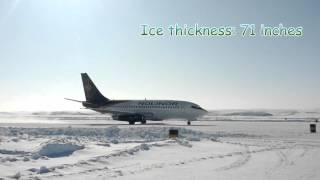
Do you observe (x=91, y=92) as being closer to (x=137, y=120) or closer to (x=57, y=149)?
(x=137, y=120)

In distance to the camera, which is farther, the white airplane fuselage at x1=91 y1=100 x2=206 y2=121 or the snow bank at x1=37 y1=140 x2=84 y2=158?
the white airplane fuselage at x1=91 y1=100 x2=206 y2=121

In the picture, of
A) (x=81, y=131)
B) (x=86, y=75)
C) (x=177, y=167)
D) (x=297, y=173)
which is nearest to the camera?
(x=297, y=173)

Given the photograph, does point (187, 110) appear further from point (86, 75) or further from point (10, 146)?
point (10, 146)

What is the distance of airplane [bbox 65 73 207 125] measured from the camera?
5541 cm

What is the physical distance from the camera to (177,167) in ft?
41.7

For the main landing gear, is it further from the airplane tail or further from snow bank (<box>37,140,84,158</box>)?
snow bank (<box>37,140,84,158</box>)

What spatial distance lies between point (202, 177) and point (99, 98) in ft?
161

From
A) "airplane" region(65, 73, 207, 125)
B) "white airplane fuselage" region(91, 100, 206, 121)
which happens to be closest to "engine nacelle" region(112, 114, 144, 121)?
"airplane" region(65, 73, 207, 125)

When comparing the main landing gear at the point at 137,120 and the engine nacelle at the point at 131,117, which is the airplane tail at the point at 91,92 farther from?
the main landing gear at the point at 137,120

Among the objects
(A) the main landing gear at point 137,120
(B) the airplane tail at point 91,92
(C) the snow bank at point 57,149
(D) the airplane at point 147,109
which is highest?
(B) the airplane tail at point 91,92

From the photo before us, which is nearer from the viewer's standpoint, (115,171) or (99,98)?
(115,171)

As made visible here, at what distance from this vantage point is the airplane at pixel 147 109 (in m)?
55.4

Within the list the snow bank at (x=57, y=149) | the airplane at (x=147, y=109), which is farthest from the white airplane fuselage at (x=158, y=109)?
the snow bank at (x=57, y=149)

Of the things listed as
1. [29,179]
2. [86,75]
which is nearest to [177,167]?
[29,179]
